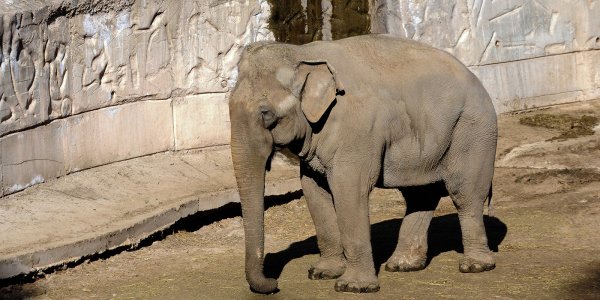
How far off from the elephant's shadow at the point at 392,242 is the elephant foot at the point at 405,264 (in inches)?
4.2

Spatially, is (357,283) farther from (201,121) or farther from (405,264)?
(201,121)

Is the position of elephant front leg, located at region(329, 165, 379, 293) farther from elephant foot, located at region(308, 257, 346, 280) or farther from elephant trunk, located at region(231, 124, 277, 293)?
elephant trunk, located at region(231, 124, 277, 293)

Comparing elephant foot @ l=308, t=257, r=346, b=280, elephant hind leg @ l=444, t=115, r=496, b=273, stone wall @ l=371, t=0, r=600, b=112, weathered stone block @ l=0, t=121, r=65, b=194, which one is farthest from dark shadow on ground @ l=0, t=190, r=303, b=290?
stone wall @ l=371, t=0, r=600, b=112

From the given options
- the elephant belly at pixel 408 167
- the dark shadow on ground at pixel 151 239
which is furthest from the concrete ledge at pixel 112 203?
the elephant belly at pixel 408 167

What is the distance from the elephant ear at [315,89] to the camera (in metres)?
7.93

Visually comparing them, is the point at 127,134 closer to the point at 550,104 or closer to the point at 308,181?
the point at 308,181

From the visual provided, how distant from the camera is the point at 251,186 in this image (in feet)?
25.4

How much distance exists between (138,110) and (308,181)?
3.93 metres

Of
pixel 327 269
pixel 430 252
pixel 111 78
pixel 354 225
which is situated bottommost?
pixel 430 252

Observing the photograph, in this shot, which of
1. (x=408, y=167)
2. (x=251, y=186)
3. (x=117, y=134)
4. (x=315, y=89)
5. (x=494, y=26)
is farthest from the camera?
(x=494, y=26)

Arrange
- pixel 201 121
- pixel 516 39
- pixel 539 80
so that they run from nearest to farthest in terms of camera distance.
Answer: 1. pixel 201 121
2. pixel 516 39
3. pixel 539 80

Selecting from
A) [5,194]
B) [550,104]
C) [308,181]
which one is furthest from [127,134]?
[550,104]

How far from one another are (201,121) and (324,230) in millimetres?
4429

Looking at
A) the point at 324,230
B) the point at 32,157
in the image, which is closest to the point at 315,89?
the point at 324,230
